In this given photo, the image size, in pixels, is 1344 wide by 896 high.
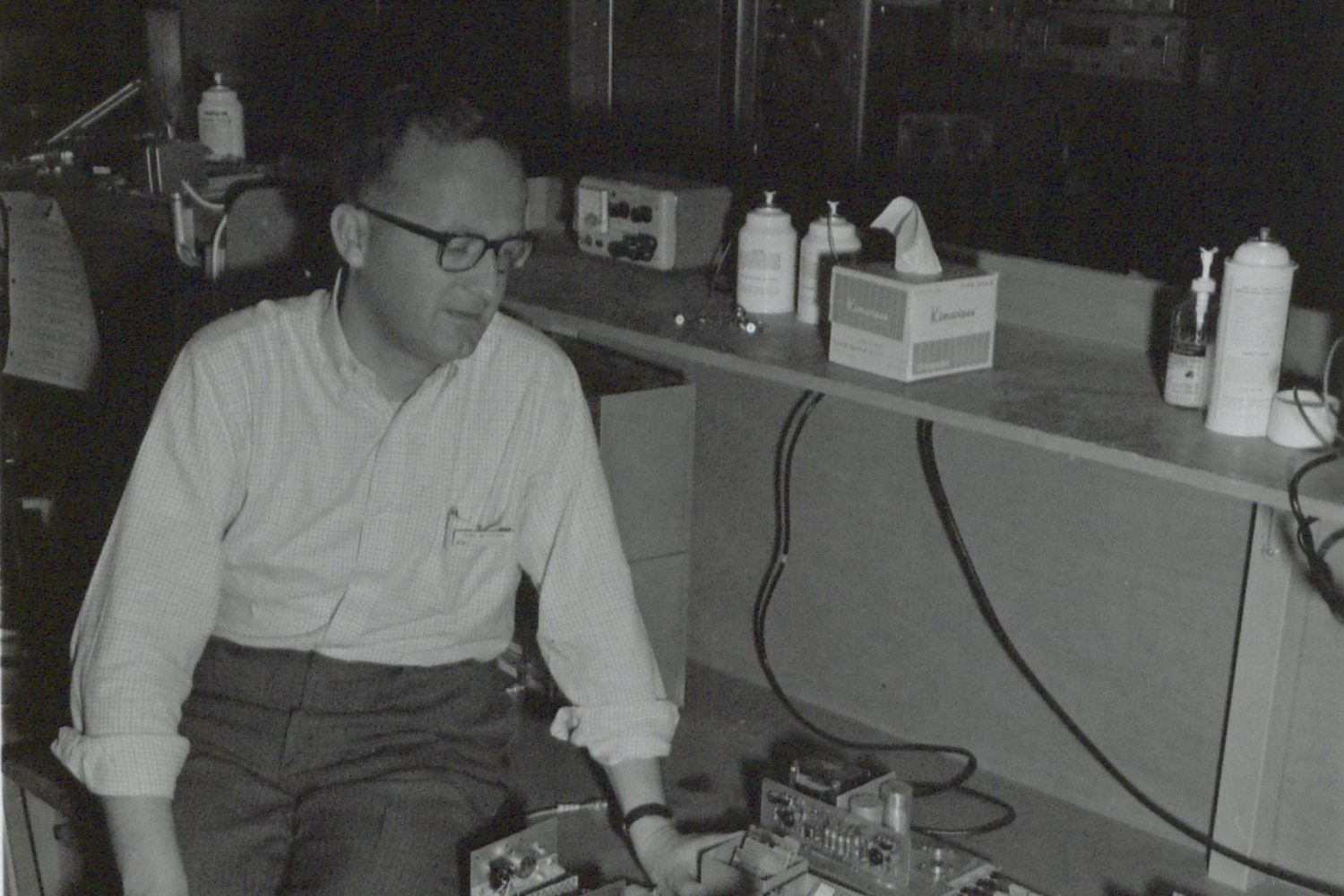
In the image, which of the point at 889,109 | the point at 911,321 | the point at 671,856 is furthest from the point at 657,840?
the point at 889,109

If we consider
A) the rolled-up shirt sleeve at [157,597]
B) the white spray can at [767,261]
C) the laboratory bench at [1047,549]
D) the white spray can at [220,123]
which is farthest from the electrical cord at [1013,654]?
the white spray can at [220,123]

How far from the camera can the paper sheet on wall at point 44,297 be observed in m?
2.31

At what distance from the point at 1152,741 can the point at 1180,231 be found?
1556mm

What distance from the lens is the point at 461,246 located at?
4.67 feet

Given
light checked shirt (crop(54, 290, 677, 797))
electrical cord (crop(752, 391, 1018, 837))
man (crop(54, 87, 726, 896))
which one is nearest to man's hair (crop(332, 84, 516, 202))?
man (crop(54, 87, 726, 896))

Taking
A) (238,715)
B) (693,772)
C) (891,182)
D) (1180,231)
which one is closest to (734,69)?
(891,182)

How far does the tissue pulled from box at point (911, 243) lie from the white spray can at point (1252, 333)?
312 mm

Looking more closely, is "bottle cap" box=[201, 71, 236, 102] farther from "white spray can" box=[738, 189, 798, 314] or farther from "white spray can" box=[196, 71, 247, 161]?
"white spray can" box=[738, 189, 798, 314]

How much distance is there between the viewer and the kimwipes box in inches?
62.1

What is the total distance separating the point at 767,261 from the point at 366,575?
2.06ft

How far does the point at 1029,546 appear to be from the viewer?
186cm

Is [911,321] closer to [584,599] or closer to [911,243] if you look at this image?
[911,243]

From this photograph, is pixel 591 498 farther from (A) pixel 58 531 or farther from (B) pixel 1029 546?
(A) pixel 58 531

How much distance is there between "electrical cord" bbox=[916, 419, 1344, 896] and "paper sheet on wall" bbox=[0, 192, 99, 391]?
1.28 m
